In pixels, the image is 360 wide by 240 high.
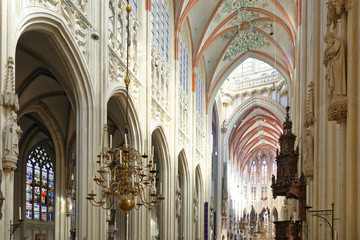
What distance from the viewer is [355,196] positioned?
6168 millimetres

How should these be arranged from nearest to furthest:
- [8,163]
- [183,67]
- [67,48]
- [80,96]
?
[8,163]
[67,48]
[80,96]
[183,67]

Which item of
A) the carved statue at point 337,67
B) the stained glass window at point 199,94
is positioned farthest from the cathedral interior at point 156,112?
the stained glass window at point 199,94

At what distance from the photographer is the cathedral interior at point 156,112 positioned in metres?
8.91

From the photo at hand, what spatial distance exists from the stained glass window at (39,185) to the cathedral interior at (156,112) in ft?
0.26

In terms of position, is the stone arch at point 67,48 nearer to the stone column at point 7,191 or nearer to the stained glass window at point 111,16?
the stained glass window at point 111,16

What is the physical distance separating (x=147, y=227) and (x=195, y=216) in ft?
36.9

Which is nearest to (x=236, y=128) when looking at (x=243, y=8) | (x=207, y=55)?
(x=207, y=55)

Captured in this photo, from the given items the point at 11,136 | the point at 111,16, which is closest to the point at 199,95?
the point at 111,16

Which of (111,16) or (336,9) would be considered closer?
(336,9)

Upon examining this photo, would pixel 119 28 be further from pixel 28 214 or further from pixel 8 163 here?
pixel 28 214

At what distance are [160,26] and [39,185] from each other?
433 inches

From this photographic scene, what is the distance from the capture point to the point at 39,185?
995 inches

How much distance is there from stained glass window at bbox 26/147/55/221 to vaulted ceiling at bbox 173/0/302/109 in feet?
32.9

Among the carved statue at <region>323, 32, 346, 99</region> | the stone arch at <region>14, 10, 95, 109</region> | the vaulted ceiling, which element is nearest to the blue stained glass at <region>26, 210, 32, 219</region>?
the vaulted ceiling
